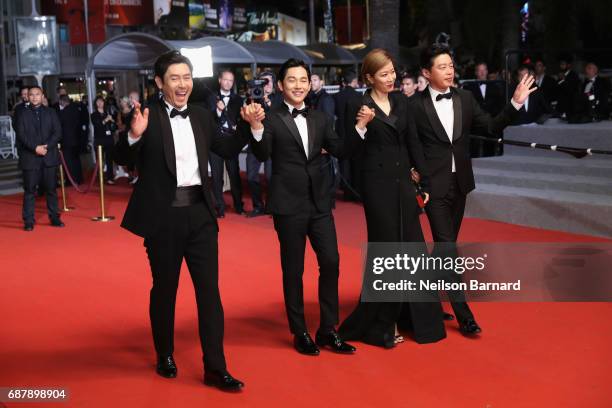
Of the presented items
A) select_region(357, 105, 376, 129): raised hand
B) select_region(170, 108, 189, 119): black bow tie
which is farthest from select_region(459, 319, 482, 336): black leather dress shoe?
select_region(170, 108, 189, 119): black bow tie

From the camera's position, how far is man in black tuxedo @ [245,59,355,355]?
210 inches

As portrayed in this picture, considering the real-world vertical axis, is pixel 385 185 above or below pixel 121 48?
below

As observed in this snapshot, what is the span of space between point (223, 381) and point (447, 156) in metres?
2.25

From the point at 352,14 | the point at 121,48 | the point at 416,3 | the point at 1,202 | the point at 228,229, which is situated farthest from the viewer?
the point at 352,14

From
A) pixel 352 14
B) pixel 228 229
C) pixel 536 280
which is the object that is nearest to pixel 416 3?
pixel 352 14

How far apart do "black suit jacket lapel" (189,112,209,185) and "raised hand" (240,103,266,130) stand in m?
0.27

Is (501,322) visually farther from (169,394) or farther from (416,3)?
(416,3)

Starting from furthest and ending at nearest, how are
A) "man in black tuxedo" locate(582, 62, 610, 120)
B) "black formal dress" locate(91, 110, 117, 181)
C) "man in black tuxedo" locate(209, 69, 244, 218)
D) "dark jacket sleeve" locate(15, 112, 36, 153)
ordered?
"black formal dress" locate(91, 110, 117, 181)
"man in black tuxedo" locate(582, 62, 610, 120)
"dark jacket sleeve" locate(15, 112, 36, 153)
"man in black tuxedo" locate(209, 69, 244, 218)

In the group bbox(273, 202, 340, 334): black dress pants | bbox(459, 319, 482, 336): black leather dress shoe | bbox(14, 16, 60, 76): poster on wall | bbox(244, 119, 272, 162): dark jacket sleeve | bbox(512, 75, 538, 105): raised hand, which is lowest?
bbox(459, 319, 482, 336): black leather dress shoe

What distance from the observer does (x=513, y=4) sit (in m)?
22.1

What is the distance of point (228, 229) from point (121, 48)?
9.75m

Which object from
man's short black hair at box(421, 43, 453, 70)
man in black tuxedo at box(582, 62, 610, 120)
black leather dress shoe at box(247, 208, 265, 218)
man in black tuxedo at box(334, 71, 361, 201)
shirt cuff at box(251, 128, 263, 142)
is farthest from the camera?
man in black tuxedo at box(334, 71, 361, 201)

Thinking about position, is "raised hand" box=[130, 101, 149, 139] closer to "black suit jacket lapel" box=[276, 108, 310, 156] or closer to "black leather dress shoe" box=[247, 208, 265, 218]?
"black suit jacket lapel" box=[276, 108, 310, 156]

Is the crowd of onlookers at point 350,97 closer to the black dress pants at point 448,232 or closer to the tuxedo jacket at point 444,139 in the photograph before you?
the tuxedo jacket at point 444,139
